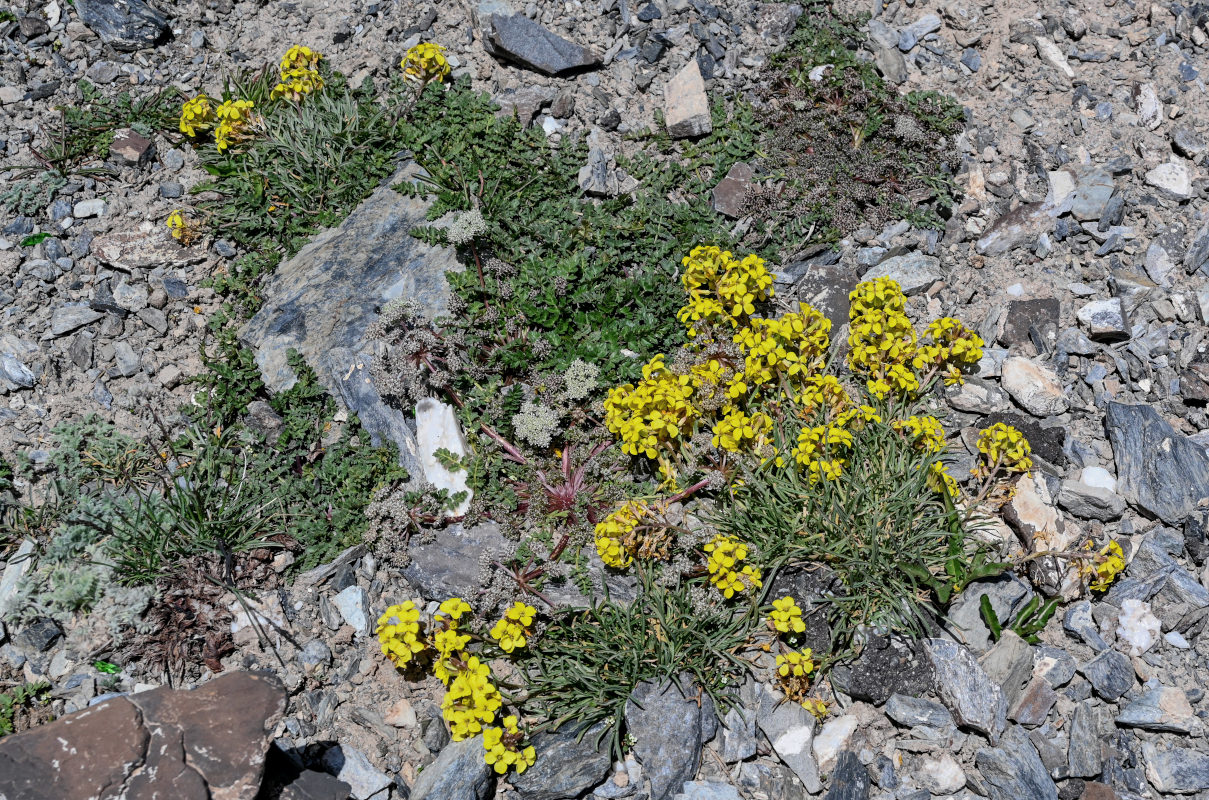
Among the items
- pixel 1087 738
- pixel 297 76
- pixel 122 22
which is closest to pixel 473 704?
pixel 1087 738

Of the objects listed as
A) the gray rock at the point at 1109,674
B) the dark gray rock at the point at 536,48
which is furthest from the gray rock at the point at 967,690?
the dark gray rock at the point at 536,48

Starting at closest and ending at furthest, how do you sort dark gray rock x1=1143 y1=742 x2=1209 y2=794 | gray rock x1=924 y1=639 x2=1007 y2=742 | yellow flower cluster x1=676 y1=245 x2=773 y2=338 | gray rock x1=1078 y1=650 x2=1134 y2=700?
dark gray rock x1=1143 y1=742 x2=1209 y2=794 → gray rock x1=924 y1=639 x2=1007 y2=742 → gray rock x1=1078 y1=650 x2=1134 y2=700 → yellow flower cluster x1=676 y1=245 x2=773 y2=338

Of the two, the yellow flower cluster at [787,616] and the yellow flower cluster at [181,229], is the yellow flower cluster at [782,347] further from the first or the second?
the yellow flower cluster at [181,229]

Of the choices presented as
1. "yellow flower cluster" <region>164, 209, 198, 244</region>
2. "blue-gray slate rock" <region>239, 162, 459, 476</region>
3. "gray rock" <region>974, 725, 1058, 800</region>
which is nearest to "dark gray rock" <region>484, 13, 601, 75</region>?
"blue-gray slate rock" <region>239, 162, 459, 476</region>

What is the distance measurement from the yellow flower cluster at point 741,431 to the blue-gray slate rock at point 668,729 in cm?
143

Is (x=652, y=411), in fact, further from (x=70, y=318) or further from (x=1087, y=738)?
(x=70, y=318)

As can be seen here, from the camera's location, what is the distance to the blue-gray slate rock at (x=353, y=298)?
5812 mm

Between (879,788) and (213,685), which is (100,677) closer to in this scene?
(213,685)

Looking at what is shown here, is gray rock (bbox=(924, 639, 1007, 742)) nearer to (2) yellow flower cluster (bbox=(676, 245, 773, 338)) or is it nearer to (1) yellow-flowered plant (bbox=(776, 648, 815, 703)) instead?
(1) yellow-flowered plant (bbox=(776, 648, 815, 703))

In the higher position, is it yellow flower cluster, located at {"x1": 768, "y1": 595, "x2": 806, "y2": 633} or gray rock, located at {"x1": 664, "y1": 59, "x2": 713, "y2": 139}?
gray rock, located at {"x1": 664, "y1": 59, "x2": 713, "y2": 139}

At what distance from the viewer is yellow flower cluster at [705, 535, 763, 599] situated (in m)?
4.71

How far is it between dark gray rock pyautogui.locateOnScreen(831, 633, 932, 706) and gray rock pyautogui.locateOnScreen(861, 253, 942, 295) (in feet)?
8.73

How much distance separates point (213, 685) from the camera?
4.20m

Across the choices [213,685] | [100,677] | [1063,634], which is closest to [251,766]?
[213,685]
